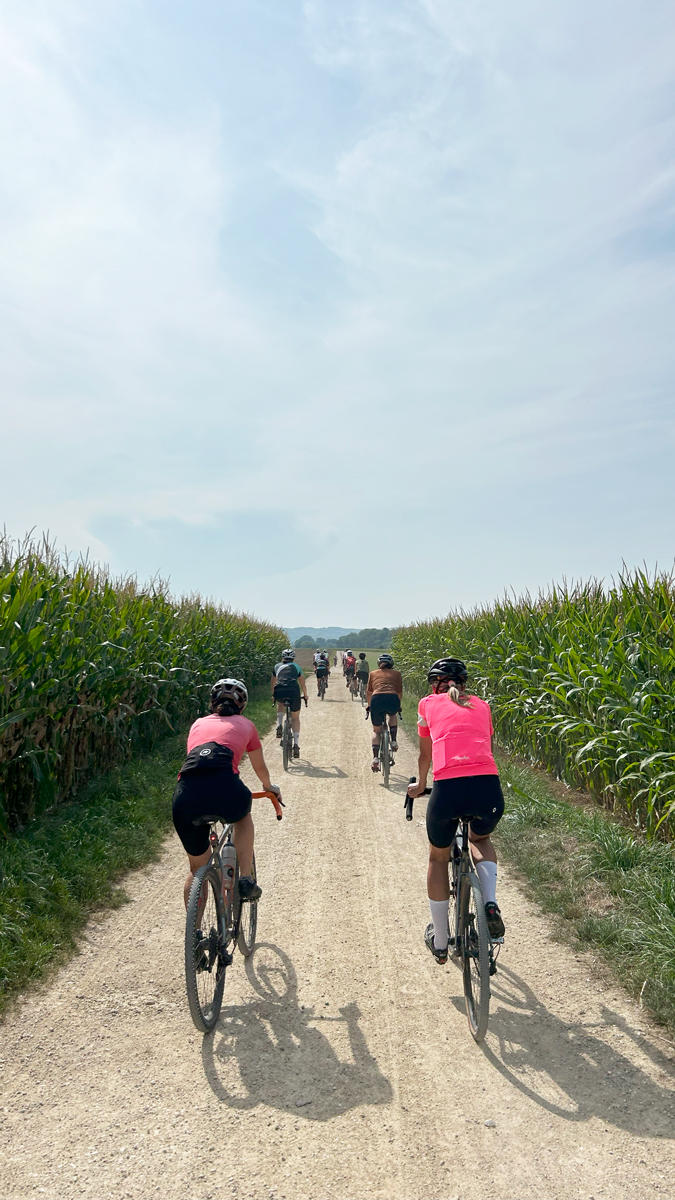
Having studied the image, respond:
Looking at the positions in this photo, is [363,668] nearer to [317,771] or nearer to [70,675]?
[317,771]

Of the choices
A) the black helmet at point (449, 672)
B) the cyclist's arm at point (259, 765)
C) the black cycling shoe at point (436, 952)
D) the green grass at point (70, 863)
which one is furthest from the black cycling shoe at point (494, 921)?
the green grass at point (70, 863)

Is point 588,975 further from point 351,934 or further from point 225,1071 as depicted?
point 225,1071

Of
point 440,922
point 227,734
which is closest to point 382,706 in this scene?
point 440,922

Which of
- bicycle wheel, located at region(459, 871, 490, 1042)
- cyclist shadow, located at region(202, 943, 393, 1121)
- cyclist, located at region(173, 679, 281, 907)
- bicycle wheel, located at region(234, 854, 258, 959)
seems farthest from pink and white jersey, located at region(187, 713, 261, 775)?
bicycle wheel, located at region(459, 871, 490, 1042)

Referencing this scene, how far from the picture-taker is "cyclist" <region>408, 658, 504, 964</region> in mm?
4129

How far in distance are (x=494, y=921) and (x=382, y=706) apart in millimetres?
7714

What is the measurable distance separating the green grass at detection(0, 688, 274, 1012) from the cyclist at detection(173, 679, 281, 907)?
1.50 meters

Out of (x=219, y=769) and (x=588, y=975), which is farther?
(x=588, y=975)

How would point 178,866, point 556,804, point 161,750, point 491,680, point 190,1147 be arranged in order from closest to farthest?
1. point 190,1147
2. point 178,866
3. point 556,804
4. point 161,750
5. point 491,680

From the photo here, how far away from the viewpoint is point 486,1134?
10.4ft

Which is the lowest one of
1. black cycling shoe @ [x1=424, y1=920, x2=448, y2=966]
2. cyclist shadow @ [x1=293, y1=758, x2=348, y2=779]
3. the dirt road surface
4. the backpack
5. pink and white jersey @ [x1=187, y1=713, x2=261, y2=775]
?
the dirt road surface

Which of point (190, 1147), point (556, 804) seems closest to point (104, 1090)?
point (190, 1147)

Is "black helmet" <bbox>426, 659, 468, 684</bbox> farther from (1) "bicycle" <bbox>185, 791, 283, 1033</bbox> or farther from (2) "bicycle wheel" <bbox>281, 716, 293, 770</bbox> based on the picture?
(2) "bicycle wheel" <bbox>281, 716, 293, 770</bbox>

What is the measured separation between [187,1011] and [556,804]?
Result: 210 inches
